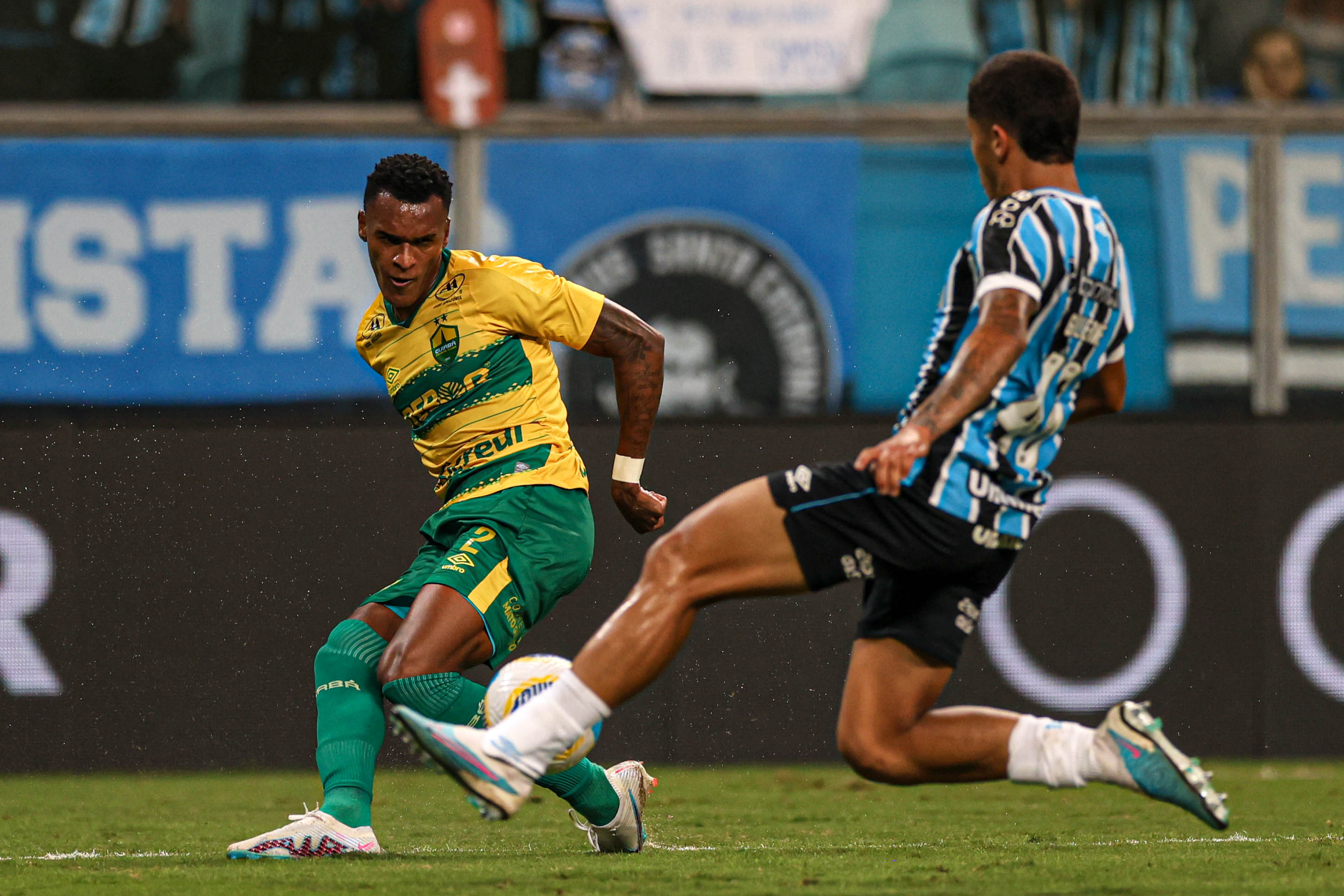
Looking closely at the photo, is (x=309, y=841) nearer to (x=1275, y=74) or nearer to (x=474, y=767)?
(x=474, y=767)

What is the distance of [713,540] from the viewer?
159 inches

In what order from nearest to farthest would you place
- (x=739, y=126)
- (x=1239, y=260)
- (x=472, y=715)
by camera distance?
(x=472, y=715) < (x=1239, y=260) < (x=739, y=126)

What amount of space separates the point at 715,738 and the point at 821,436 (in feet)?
4.95

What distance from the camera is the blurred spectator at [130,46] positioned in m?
9.83

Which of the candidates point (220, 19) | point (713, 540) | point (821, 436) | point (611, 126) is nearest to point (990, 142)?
point (713, 540)

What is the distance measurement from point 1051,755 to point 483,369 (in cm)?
204

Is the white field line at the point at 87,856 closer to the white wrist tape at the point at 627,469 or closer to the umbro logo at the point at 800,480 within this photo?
the white wrist tape at the point at 627,469

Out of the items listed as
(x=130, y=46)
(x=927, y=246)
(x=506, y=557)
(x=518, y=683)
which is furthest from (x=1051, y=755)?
(x=130, y=46)

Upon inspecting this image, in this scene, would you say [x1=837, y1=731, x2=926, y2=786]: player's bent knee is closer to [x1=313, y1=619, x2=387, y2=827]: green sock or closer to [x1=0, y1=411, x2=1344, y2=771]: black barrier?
[x1=313, y1=619, x2=387, y2=827]: green sock

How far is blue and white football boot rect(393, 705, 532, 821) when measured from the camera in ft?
13.1

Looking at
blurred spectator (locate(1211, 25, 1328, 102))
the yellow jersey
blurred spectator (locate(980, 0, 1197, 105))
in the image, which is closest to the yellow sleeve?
the yellow jersey

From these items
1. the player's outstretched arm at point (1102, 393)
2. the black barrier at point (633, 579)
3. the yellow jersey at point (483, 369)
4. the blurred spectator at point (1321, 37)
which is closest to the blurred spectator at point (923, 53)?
the blurred spectator at point (1321, 37)

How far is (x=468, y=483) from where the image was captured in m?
5.27

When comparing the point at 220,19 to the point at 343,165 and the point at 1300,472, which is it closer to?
the point at 343,165
